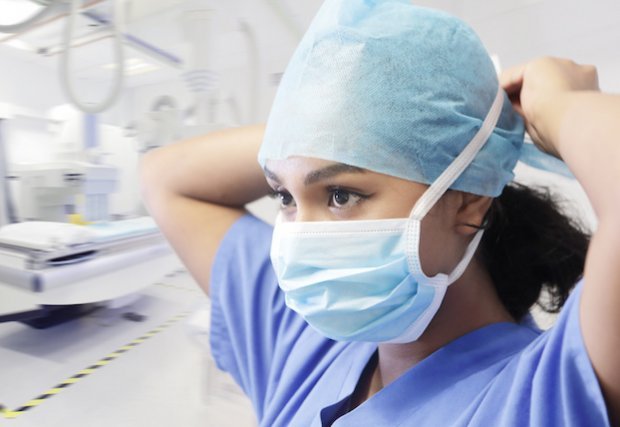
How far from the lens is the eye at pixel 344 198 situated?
600 mm

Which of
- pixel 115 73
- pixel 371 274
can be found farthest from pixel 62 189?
pixel 371 274

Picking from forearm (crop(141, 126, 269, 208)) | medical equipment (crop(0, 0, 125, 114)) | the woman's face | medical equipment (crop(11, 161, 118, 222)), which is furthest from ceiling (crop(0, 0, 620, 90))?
the woman's face

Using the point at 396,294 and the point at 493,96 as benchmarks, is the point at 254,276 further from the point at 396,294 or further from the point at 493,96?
the point at 493,96

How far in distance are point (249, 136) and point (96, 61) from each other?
331cm

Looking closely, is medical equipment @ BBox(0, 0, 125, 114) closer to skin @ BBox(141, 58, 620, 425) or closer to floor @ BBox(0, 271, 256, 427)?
skin @ BBox(141, 58, 620, 425)

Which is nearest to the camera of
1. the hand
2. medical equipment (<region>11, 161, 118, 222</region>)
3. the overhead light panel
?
the hand

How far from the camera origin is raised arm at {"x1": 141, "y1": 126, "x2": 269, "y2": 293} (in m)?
0.91

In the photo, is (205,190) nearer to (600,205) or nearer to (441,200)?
(441,200)

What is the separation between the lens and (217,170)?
923 mm

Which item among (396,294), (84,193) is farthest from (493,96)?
(84,193)

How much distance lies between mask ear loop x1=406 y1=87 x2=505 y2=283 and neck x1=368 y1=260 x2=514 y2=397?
65mm

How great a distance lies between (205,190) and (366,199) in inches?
19.7

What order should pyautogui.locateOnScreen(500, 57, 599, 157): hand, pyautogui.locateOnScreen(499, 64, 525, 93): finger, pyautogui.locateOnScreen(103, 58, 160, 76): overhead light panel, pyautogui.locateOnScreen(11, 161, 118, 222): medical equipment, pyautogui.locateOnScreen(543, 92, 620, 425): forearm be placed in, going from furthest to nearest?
1. pyautogui.locateOnScreen(103, 58, 160, 76): overhead light panel
2. pyautogui.locateOnScreen(11, 161, 118, 222): medical equipment
3. pyautogui.locateOnScreen(499, 64, 525, 93): finger
4. pyautogui.locateOnScreen(500, 57, 599, 157): hand
5. pyautogui.locateOnScreen(543, 92, 620, 425): forearm

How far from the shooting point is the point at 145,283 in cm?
242
